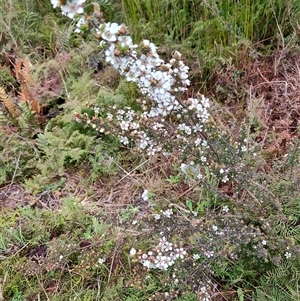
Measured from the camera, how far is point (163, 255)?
173 centimetres

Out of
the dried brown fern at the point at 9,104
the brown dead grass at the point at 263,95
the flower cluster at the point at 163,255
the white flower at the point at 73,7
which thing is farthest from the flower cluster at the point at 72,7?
the dried brown fern at the point at 9,104

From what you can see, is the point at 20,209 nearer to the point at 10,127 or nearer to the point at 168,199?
the point at 10,127

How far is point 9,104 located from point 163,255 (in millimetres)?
1537

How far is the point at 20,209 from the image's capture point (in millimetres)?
2496

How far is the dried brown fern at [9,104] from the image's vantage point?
107 inches

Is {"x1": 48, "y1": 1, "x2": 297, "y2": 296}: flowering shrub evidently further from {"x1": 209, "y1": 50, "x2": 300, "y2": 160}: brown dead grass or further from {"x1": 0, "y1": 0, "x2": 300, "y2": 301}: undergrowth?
{"x1": 209, "y1": 50, "x2": 300, "y2": 160}: brown dead grass

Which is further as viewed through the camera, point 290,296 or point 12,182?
point 12,182

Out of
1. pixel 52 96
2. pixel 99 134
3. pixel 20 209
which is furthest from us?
pixel 52 96

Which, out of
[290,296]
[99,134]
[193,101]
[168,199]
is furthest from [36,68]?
[290,296]

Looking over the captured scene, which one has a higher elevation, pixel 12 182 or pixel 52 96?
pixel 52 96

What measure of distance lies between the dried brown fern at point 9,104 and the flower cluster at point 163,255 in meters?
1.46

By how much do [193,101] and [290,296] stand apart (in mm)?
971

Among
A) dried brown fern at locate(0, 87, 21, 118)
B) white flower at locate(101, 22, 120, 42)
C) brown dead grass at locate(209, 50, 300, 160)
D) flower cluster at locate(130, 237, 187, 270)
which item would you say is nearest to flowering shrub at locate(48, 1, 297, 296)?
flower cluster at locate(130, 237, 187, 270)

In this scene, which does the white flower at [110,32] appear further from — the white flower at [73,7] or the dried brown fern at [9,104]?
the dried brown fern at [9,104]
